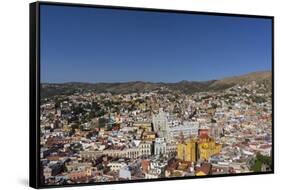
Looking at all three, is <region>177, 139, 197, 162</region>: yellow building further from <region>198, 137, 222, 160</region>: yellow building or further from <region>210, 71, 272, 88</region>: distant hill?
<region>210, 71, 272, 88</region>: distant hill

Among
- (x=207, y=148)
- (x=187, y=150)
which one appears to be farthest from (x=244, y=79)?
(x=187, y=150)

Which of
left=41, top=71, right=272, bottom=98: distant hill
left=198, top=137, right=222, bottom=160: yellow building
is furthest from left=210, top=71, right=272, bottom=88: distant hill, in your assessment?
left=198, top=137, right=222, bottom=160: yellow building

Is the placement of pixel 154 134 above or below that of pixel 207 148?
above

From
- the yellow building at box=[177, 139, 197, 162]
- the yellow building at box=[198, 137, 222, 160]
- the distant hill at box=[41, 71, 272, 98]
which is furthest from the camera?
the yellow building at box=[198, 137, 222, 160]

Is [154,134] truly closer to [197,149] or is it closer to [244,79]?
[197,149]

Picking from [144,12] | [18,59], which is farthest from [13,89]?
[144,12]

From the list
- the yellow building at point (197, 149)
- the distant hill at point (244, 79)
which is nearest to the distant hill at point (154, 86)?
the distant hill at point (244, 79)
